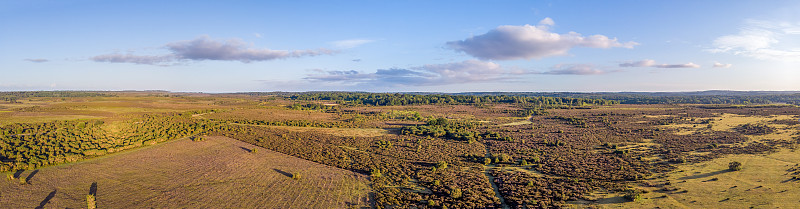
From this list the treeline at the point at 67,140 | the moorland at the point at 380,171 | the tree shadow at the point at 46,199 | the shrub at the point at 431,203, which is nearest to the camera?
the tree shadow at the point at 46,199

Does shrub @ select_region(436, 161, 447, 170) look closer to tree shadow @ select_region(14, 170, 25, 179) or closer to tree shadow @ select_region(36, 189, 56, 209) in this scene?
tree shadow @ select_region(36, 189, 56, 209)

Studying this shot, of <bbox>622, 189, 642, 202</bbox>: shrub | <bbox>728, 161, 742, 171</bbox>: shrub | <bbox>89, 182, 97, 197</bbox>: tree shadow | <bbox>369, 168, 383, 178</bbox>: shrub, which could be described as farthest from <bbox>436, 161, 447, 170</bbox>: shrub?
<bbox>89, 182, 97, 197</bbox>: tree shadow

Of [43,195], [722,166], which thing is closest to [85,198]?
[43,195]

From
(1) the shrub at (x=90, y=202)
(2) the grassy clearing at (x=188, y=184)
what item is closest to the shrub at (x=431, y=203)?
(2) the grassy clearing at (x=188, y=184)

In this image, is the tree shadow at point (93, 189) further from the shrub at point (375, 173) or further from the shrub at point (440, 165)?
the shrub at point (440, 165)

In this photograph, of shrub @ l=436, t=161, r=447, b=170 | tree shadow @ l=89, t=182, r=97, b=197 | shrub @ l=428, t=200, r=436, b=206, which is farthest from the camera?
shrub @ l=436, t=161, r=447, b=170

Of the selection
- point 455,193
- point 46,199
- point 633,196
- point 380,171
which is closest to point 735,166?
point 633,196

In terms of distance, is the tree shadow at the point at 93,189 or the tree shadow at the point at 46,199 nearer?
the tree shadow at the point at 46,199

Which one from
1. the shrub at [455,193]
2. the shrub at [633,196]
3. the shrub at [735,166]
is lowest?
the shrub at [455,193]
